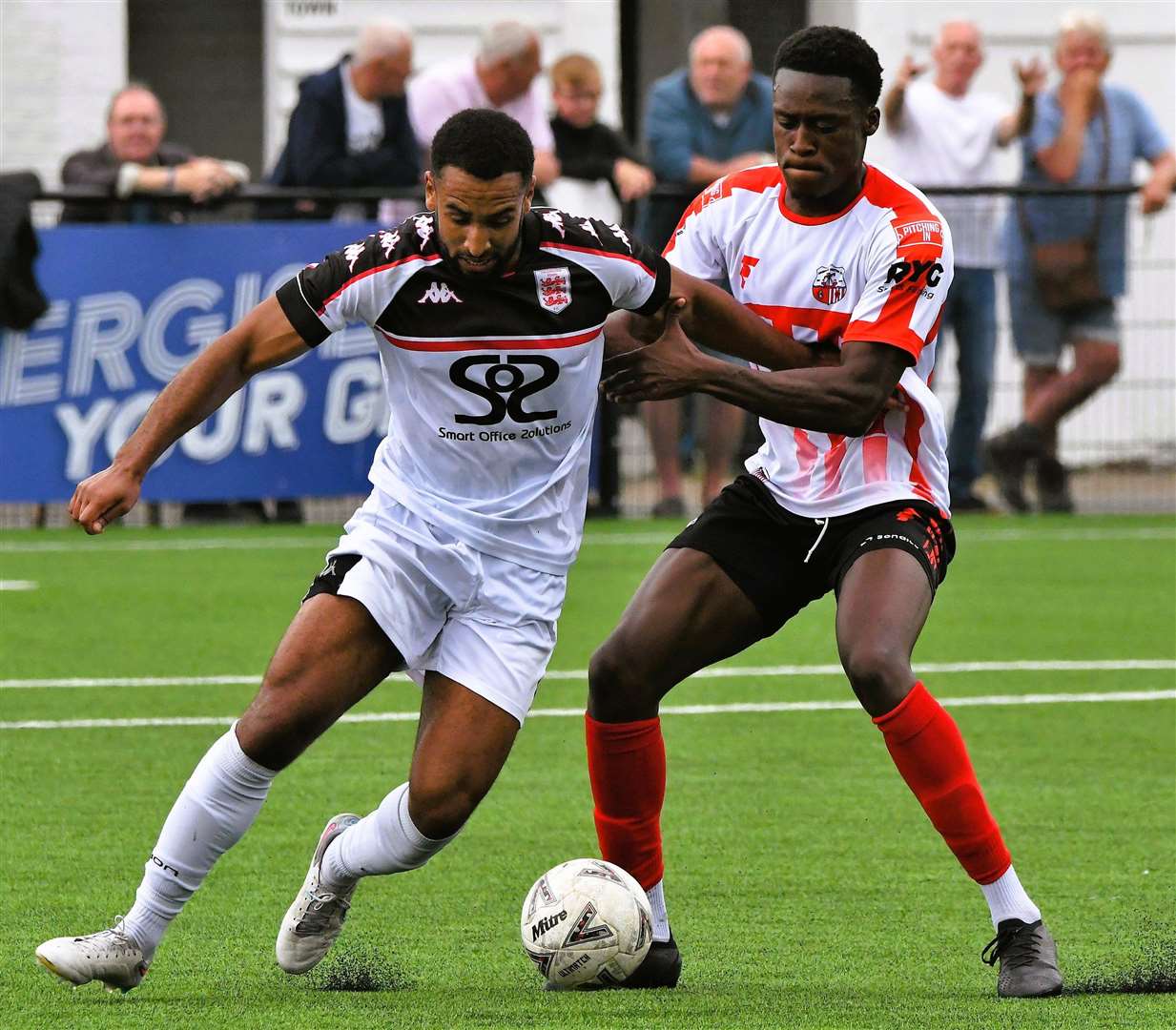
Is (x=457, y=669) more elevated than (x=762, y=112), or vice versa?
(x=762, y=112)

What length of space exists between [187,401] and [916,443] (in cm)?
179

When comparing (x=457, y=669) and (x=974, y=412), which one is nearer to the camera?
(x=457, y=669)

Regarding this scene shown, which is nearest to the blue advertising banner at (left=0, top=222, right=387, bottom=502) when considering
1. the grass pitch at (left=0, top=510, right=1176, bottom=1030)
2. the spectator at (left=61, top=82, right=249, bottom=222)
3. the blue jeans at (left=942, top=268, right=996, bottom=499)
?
the spectator at (left=61, top=82, right=249, bottom=222)

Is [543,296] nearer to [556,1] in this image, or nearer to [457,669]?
[457,669]

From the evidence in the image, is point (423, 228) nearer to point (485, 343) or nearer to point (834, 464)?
point (485, 343)

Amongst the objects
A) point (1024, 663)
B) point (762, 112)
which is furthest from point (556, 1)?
point (1024, 663)

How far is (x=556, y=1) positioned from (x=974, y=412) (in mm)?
7532

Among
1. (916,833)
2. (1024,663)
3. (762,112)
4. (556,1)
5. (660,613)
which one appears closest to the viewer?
(660,613)

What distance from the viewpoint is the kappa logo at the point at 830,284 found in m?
5.58

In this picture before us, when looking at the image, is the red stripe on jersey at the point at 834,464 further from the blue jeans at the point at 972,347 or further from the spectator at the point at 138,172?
the blue jeans at the point at 972,347

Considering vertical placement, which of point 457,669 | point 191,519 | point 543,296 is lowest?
point 191,519

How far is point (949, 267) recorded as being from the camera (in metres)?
5.53

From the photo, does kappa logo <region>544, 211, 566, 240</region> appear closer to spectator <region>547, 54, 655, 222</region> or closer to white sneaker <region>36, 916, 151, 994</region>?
white sneaker <region>36, 916, 151, 994</region>

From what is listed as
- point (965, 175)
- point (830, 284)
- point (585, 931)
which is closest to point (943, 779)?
point (585, 931)
